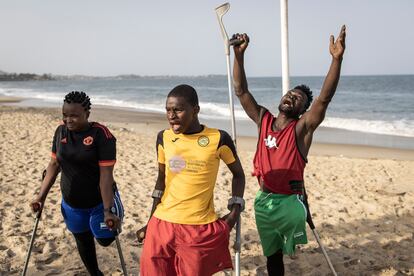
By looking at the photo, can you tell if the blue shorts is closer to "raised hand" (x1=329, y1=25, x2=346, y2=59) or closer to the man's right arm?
the man's right arm

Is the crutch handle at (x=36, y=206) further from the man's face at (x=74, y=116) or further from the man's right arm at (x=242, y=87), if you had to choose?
the man's right arm at (x=242, y=87)

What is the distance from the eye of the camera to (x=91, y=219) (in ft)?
11.8

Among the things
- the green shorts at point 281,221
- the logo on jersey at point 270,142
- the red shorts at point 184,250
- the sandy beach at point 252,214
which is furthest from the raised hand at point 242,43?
the sandy beach at point 252,214

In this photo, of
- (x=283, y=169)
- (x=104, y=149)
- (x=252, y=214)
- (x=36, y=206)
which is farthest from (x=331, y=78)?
(x=252, y=214)

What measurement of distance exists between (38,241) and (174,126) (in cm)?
338

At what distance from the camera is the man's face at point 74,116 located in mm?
3350

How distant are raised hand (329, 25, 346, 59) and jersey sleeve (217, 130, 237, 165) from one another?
106 cm

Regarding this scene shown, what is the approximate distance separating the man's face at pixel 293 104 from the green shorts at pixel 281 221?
0.70m

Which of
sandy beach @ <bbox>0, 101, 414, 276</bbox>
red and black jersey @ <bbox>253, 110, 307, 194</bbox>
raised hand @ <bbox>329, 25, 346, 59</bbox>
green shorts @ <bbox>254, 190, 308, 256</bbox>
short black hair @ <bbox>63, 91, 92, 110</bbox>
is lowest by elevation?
sandy beach @ <bbox>0, 101, 414, 276</bbox>

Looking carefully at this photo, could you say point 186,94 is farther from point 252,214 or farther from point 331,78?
point 252,214

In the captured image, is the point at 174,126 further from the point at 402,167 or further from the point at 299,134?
the point at 402,167

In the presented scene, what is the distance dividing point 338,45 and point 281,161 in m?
1.01

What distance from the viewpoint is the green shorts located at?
3.38 metres

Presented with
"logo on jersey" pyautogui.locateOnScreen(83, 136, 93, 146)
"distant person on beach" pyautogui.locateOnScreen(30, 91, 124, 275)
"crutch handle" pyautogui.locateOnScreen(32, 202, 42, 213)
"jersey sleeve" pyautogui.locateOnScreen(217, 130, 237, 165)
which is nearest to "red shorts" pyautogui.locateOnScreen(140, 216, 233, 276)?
"jersey sleeve" pyautogui.locateOnScreen(217, 130, 237, 165)
